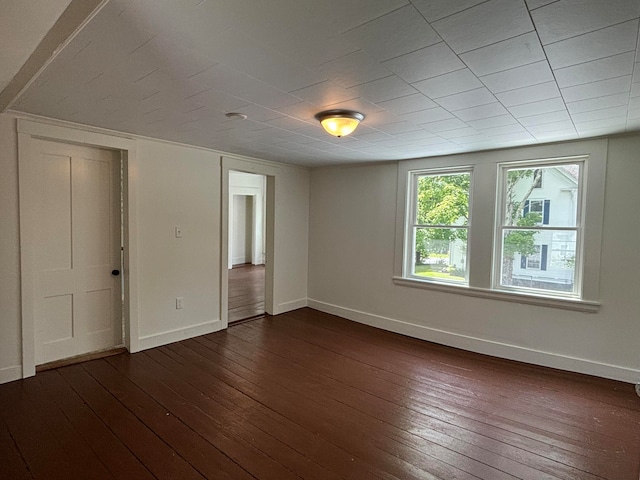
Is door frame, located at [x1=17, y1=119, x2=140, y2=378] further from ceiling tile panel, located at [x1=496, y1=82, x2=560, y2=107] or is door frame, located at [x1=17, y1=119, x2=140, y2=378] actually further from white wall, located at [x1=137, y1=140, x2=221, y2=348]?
ceiling tile panel, located at [x1=496, y1=82, x2=560, y2=107]

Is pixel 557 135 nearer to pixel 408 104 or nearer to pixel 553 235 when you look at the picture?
pixel 553 235

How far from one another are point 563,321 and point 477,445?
1957mm

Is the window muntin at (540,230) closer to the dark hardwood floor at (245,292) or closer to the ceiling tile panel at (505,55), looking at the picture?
the ceiling tile panel at (505,55)

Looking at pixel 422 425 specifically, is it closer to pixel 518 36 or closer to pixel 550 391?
pixel 550 391

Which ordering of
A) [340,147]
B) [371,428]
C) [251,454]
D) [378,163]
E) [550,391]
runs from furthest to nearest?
1. [378,163]
2. [340,147]
3. [550,391]
4. [371,428]
5. [251,454]

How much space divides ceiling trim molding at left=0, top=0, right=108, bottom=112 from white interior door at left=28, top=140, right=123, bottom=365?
3.47ft

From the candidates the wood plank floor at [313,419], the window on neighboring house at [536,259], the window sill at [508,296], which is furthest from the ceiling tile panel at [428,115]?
the wood plank floor at [313,419]

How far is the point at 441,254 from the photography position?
4.44 meters

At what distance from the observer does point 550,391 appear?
3059 mm

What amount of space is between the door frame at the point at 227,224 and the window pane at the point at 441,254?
2.15m

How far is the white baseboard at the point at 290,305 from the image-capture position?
17.6 ft

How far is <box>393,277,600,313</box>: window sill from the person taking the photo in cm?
339

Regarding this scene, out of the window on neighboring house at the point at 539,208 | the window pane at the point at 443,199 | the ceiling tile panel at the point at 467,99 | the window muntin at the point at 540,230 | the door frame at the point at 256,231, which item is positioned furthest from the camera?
the door frame at the point at 256,231

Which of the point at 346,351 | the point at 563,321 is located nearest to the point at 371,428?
the point at 346,351
